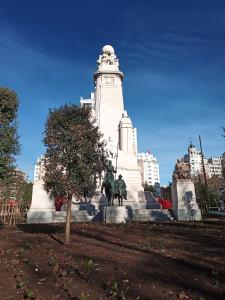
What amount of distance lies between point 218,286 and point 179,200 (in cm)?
2308

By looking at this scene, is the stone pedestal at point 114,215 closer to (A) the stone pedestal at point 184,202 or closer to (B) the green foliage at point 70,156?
(A) the stone pedestal at point 184,202

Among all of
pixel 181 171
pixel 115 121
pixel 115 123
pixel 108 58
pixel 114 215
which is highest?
pixel 108 58

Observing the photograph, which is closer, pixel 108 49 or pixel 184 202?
pixel 184 202

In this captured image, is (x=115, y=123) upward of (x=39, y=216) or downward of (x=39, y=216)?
upward

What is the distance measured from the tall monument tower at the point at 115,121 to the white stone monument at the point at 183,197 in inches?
348

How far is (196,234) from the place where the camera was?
719 inches

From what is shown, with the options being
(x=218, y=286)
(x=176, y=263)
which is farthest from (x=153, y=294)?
(x=176, y=263)

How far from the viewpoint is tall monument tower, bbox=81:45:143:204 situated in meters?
42.9

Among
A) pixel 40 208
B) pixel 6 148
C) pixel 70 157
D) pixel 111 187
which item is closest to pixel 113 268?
pixel 70 157

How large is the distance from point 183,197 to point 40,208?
15493 millimetres

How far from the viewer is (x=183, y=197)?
101 ft

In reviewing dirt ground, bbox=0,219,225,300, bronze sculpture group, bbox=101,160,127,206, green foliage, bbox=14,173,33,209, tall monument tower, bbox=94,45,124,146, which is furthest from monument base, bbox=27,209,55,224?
tall monument tower, bbox=94,45,124,146

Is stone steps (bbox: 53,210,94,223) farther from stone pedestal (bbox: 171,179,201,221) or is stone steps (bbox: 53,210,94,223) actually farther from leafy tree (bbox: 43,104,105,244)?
leafy tree (bbox: 43,104,105,244)

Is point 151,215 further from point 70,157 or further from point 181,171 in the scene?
point 70,157
